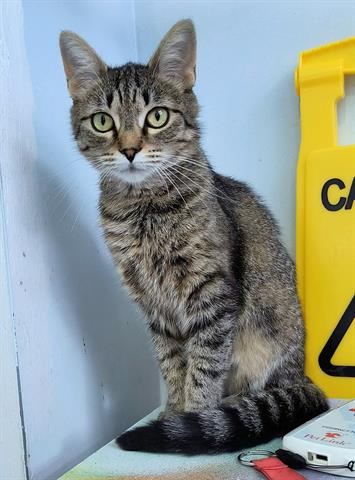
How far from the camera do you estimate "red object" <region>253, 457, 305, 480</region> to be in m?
0.82

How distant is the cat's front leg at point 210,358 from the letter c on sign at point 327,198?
416mm

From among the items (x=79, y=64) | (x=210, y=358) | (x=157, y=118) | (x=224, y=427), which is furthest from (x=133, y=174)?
(x=224, y=427)

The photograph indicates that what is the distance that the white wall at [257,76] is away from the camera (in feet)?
4.59

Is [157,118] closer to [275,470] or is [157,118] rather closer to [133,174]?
[133,174]

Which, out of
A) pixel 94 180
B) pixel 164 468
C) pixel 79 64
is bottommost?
pixel 164 468

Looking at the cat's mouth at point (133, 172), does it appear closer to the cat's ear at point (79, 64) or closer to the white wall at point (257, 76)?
the cat's ear at point (79, 64)

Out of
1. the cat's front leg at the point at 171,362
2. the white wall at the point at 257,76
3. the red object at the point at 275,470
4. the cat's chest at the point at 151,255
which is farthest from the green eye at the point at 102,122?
the red object at the point at 275,470

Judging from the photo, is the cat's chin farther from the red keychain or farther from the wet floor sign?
the red keychain

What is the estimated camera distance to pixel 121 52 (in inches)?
60.5

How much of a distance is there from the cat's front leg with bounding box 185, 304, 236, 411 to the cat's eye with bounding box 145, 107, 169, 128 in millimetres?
411

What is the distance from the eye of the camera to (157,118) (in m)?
1.11

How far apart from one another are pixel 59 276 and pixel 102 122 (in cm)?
37

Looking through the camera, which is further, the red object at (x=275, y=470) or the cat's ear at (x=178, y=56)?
the cat's ear at (x=178, y=56)

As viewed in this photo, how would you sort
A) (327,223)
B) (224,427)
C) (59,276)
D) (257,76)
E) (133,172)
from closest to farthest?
(224,427), (133,172), (59,276), (327,223), (257,76)
